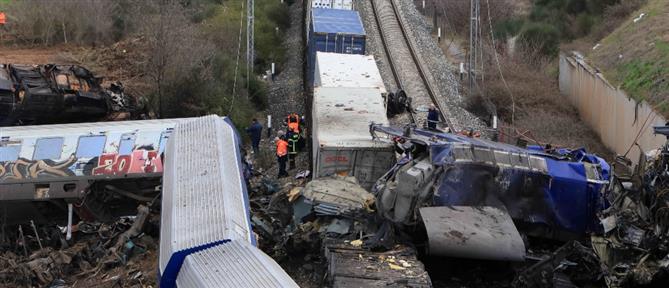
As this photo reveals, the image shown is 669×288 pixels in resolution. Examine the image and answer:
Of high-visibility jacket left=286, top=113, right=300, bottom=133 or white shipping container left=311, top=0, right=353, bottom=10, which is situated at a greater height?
white shipping container left=311, top=0, right=353, bottom=10

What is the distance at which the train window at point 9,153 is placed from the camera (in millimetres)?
13430

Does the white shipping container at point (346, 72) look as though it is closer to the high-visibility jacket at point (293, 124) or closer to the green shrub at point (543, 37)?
the high-visibility jacket at point (293, 124)

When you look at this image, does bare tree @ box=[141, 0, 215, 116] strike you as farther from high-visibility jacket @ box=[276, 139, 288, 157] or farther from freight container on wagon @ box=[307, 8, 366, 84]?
high-visibility jacket @ box=[276, 139, 288, 157]

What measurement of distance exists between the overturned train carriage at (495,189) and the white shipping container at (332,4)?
17.1 m

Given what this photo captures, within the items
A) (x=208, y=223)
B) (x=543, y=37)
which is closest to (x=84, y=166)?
(x=208, y=223)

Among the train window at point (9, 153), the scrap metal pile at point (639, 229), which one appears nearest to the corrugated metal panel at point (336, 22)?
the train window at point (9, 153)

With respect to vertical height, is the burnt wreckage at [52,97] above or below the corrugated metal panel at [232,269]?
below

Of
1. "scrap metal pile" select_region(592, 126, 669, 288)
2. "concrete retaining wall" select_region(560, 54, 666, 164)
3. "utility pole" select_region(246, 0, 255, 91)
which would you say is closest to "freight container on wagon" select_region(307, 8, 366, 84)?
"utility pole" select_region(246, 0, 255, 91)

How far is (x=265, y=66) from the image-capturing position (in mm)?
26422

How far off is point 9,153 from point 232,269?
8.51 meters

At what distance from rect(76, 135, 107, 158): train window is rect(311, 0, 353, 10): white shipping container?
14.4 metres

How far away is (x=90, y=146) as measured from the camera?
1380 centimetres

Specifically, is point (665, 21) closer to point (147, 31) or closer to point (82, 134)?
point (147, 31)

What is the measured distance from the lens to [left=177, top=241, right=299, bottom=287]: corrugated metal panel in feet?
21.4
